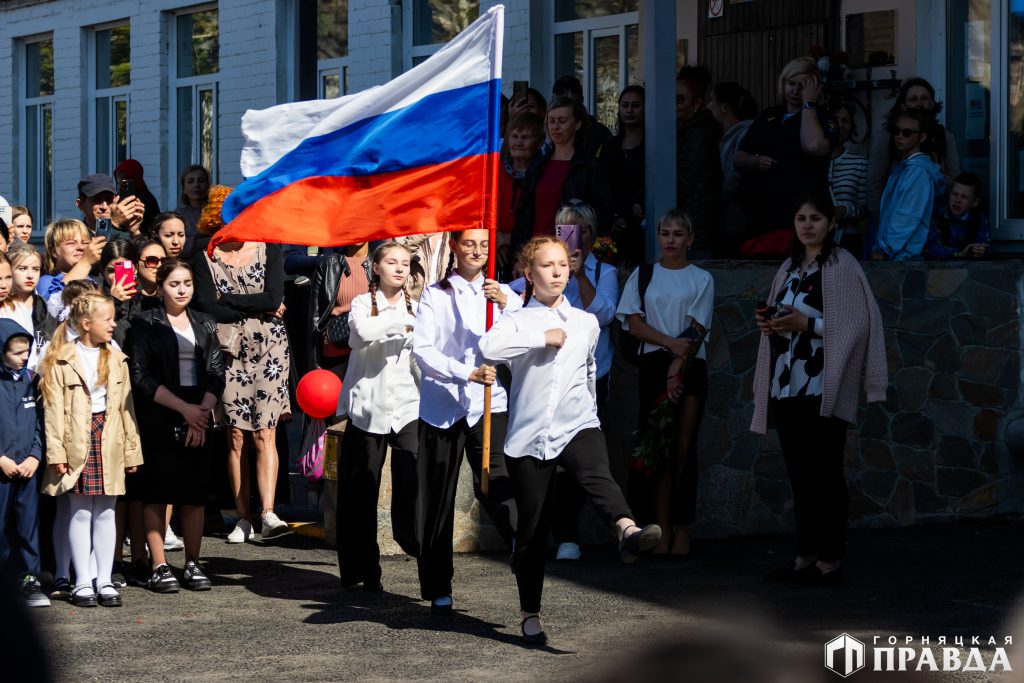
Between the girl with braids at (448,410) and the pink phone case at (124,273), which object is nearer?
the girl with braids at (448,410)

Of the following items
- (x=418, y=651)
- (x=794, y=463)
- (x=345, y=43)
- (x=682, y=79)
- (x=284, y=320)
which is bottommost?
(x=418, y=651)

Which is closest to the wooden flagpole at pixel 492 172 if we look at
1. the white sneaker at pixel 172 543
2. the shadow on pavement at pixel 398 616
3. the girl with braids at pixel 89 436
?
the shadow on pavement at pixel 398 616

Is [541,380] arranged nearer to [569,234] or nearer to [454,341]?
[454,341]

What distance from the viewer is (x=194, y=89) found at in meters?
16.1

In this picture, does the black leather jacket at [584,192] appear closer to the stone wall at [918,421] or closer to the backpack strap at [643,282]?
the backpack strap at [643,282]

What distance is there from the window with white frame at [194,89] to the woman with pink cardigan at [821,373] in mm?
9843

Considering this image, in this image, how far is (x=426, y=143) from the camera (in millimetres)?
6688

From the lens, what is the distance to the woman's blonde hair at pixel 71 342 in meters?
6.94

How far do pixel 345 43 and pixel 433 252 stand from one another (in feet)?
21.3

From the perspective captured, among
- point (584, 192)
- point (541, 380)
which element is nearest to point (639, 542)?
point (541, 380)

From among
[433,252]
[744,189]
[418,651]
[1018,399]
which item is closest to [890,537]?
[1018,399]

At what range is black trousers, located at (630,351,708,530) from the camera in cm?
802

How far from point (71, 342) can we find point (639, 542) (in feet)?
10.3

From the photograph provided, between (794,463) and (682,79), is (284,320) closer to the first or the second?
(682,79)
